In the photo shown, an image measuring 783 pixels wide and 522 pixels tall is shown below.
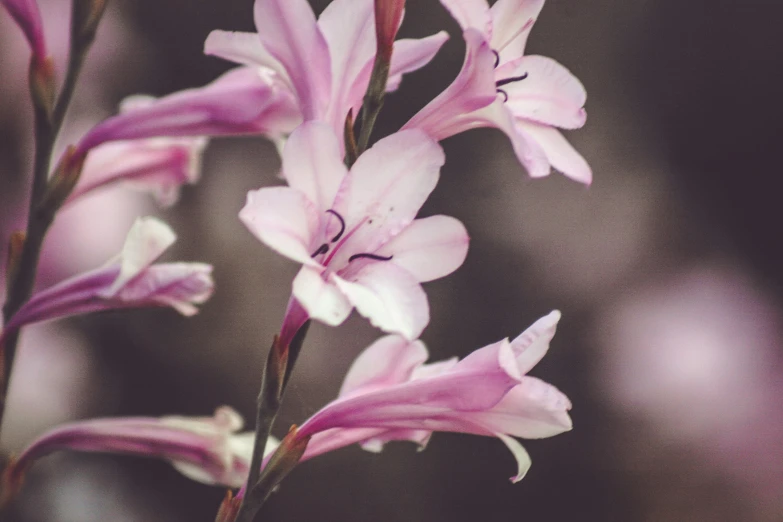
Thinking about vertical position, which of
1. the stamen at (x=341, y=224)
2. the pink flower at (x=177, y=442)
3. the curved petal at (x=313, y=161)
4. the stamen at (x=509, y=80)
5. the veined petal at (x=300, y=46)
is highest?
the veined petal at (x=300, y=46)

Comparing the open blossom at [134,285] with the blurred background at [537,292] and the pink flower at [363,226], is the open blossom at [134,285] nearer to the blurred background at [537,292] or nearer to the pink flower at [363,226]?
the pink flower at [363,226]

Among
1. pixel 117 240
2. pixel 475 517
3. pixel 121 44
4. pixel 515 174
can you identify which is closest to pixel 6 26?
pixel 121 44

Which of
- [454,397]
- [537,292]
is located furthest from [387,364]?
→ [537,292]

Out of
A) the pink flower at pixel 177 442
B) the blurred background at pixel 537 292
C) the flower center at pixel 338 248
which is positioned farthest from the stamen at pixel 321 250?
the blurred background at pixel 537 292

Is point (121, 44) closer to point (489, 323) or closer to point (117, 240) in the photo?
point (117, 240)

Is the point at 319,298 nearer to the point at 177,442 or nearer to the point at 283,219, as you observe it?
the point at 283,219

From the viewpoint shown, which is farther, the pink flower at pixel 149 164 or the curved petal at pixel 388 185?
the pink flower at pixel 149 164

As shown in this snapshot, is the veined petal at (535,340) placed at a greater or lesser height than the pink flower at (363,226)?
lesser

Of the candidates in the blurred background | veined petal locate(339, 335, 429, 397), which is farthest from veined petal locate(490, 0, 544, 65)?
the blurred background
